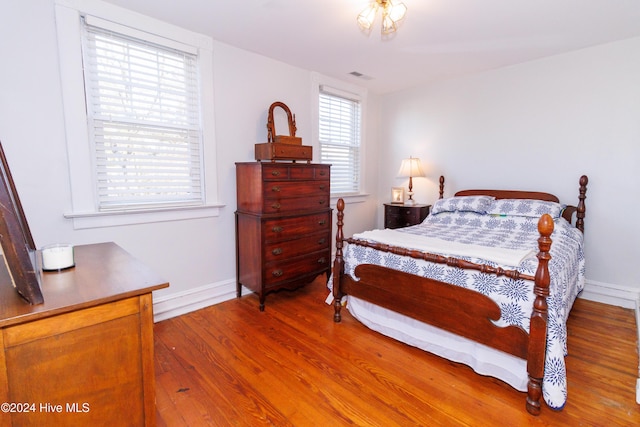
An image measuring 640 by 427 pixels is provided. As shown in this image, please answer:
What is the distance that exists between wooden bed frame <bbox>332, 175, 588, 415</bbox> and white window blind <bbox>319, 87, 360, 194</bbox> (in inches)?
63.7

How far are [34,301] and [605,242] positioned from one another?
415 cm

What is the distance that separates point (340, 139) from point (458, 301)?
2.77 m

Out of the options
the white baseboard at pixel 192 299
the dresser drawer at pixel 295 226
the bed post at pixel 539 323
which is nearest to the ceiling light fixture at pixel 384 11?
the bed post at pixel 539 323

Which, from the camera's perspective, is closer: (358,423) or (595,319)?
(358,423)

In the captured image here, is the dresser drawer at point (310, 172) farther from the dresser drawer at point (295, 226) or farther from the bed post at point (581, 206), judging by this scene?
the bed post at point (581, 206)

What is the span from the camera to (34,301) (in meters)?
0.94

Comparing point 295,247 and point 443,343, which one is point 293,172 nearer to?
point 295,247

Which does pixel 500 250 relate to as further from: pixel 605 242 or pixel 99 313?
pixel 99 313

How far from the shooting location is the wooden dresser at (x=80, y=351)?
2.99 ft

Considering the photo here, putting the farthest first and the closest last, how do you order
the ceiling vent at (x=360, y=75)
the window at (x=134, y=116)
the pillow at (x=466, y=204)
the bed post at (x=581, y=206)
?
the ceiling vent at (x=360, y=75)
the pillow at (x=466, y=204)
the bed post at (x=581, y=206)
the window at (x=134, y=116)

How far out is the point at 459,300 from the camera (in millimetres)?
1910

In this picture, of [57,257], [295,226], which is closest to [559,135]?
[295,226]

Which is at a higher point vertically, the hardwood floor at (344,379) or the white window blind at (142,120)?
the white window blind at (142,120)

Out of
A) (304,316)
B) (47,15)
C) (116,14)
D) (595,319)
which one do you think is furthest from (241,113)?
(595,319)
